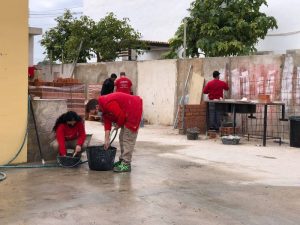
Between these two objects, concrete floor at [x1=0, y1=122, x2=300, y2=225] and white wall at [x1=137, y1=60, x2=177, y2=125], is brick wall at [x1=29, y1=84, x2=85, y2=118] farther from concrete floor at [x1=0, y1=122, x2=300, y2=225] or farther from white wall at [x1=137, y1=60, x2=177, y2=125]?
white wall at [x1=137, y1=60, x2=177, y2=125]

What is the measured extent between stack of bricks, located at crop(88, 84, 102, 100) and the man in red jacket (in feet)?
37.8

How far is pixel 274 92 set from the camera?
12.5 m

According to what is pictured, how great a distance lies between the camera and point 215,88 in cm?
1338

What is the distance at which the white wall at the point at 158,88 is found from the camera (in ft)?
52.3

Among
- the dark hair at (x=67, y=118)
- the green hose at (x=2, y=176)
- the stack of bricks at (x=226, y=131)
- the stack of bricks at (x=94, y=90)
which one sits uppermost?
the stack of bricks at (x=94, y=90)

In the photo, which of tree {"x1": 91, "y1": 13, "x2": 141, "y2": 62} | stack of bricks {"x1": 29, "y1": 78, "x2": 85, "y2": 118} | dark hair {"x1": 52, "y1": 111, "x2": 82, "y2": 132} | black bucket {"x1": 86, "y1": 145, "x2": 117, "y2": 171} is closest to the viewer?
black bucket {"x1": 86, "y1": 145, "x2": 117, "y2": 171}

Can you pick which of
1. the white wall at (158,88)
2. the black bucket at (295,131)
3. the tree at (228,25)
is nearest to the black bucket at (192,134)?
the black bucket at (295,131)

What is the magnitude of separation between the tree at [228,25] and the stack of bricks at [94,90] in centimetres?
437

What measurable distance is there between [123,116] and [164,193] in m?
1.64

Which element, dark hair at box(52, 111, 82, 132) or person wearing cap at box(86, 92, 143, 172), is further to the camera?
dark hair at box(52, 111, 82, 132)

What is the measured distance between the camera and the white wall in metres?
15.9

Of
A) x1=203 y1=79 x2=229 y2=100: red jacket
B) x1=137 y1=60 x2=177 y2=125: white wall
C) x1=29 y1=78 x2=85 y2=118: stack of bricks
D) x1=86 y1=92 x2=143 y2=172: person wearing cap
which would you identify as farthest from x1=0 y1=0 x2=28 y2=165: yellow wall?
x1=137 y1=60 x2=177 y2=125: white wall

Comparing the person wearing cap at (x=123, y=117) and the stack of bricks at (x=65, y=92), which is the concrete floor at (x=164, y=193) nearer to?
the person wearing cap at (x=123, y=117)

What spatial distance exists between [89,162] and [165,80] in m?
8.65
